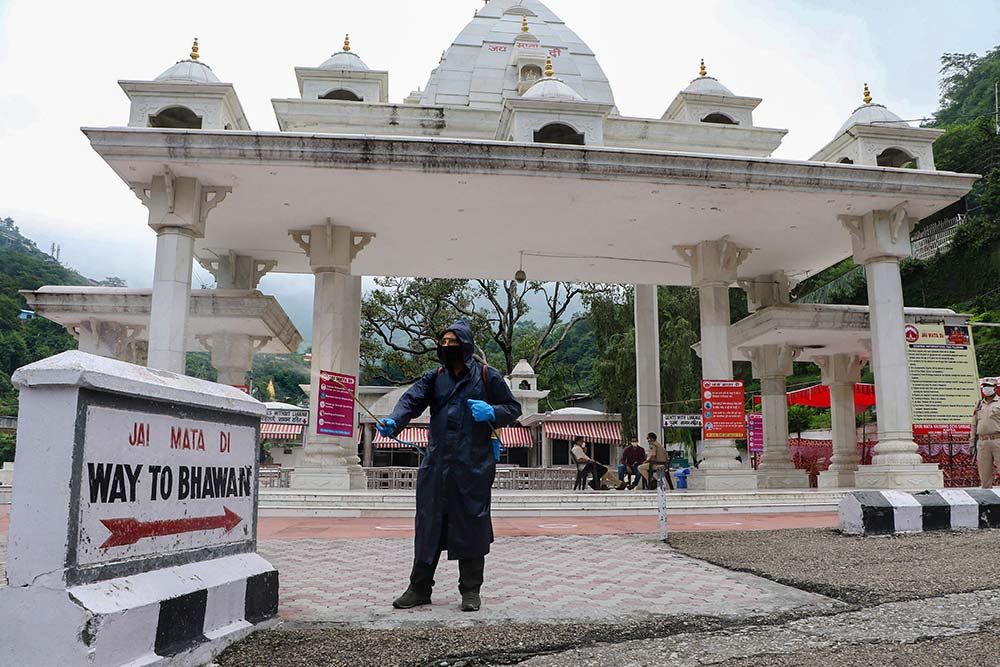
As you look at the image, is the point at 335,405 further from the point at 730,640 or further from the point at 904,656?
the point at 904,656

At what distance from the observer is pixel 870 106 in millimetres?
15297

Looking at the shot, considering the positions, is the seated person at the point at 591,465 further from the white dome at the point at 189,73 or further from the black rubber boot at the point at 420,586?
the black rubber boot at the point at 420,586

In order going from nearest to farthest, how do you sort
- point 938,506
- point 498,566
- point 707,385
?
point 498,566 → point 938,506 → point 707,385

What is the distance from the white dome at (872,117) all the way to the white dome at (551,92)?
218 inches

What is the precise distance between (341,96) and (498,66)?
4931 millimetres

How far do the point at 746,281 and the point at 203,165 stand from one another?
43.0ft

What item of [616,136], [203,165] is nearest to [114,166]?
[203,165]

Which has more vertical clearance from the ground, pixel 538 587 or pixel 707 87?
pixel 707 87

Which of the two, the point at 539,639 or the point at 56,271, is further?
the point at 56,271

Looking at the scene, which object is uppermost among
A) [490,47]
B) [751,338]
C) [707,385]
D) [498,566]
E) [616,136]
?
[490,47]

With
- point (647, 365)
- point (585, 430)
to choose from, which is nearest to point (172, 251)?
point (647, 365)

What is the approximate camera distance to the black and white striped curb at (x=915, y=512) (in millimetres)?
7359

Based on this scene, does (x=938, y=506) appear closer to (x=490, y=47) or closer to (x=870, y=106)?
(x=870, y=106)

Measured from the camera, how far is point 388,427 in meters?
4.46
